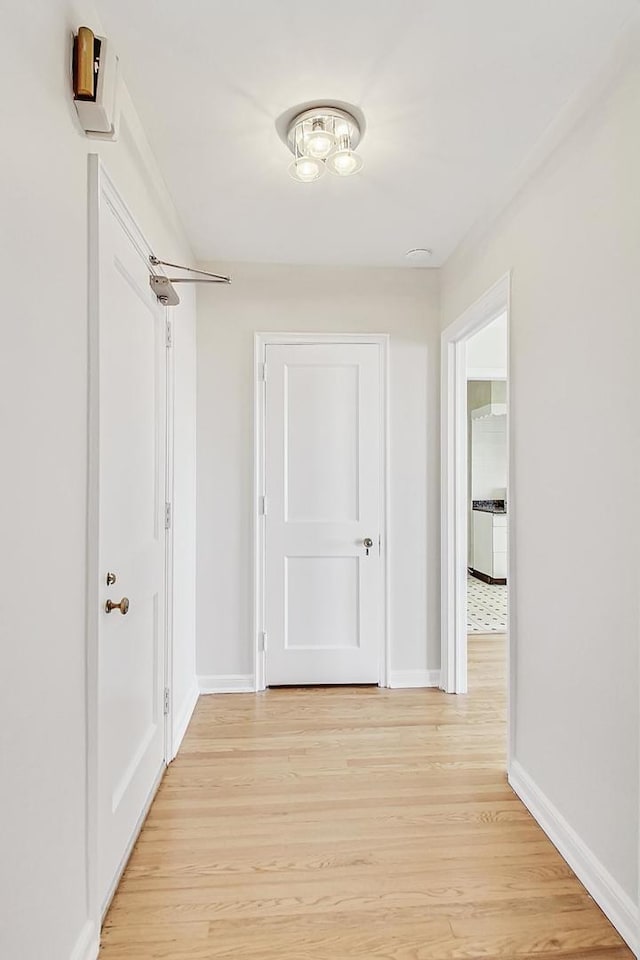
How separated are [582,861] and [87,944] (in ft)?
4.74

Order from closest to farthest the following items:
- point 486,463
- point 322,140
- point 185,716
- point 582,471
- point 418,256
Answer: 1. point 582,471
2. point 322,140
3. point 185,716
4. point 418,256
5. point 486,463

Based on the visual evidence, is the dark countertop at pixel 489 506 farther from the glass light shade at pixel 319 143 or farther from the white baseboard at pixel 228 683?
the glass light shade at pixel 319 143

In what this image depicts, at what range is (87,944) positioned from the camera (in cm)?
138

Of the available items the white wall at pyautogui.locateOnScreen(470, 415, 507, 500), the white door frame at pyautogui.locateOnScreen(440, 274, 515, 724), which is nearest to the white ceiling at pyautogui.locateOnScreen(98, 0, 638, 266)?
the white door frame at pyautogui.locateOnScreen(440, 274, 515, 724)

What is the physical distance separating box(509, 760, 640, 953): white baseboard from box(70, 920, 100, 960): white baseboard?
4.65 ft

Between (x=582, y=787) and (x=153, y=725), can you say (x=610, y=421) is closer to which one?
(x=582, y=787)

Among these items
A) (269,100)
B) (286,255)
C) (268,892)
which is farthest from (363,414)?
(268,892)

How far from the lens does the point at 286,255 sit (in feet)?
9.95

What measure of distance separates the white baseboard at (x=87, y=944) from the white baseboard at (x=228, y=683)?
5.63 feet

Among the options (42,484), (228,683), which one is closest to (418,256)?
(42,484)

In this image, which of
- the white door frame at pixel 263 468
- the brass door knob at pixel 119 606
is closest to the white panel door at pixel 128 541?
the brass door knob at pixel 119 606

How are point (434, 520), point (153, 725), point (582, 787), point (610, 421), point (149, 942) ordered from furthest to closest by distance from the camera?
point (434, 520)
point (153, 725)
point (582, 787)
point (610, 421)
point (149, 942)

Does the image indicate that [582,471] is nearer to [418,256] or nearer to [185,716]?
[418,256]

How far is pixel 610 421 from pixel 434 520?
5.79 feet
